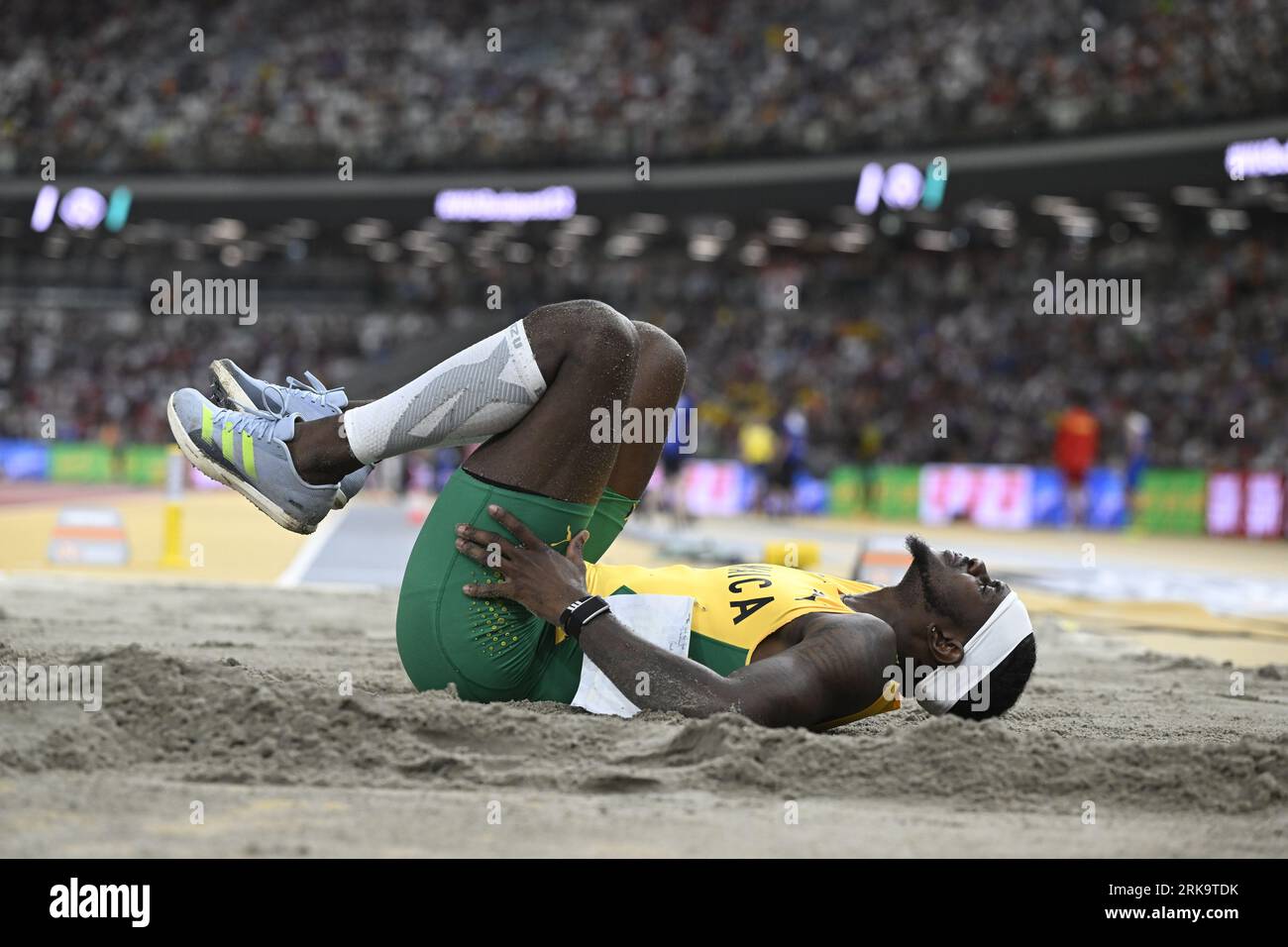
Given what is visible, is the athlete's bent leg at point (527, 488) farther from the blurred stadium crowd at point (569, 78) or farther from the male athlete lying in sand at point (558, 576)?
the blurred stadium crowd at point (569, 78)

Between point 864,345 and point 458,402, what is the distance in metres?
27.4

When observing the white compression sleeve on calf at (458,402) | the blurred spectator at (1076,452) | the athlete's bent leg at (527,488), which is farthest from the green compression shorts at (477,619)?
the blurred spectator at (1076,452)

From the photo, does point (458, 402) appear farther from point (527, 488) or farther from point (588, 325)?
point (588, 325)

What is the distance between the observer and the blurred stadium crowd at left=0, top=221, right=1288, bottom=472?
24641 millimetres

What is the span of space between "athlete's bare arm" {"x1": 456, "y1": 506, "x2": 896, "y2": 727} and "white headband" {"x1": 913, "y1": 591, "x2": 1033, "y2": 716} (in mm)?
310

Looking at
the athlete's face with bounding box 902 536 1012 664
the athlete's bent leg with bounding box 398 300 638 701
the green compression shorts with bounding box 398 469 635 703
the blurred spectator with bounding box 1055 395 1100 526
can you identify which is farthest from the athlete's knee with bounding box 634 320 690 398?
the blurred spectator with bounding box 1055 395 1100 526

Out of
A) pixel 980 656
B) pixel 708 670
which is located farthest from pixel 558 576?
pixel 980 656

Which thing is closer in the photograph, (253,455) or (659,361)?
(253,455)

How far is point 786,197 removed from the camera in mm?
29234

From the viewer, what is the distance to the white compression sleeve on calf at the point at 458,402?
346cm

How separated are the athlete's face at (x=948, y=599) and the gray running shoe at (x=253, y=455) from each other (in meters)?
1.61

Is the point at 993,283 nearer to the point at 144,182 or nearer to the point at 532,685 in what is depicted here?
the point at 144,182

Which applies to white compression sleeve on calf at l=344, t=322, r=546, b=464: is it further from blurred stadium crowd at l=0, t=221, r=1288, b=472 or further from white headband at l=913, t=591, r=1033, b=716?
blurred stadium crowd at l=0, t=221, r=1288, b=472

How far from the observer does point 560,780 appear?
3.10 m
